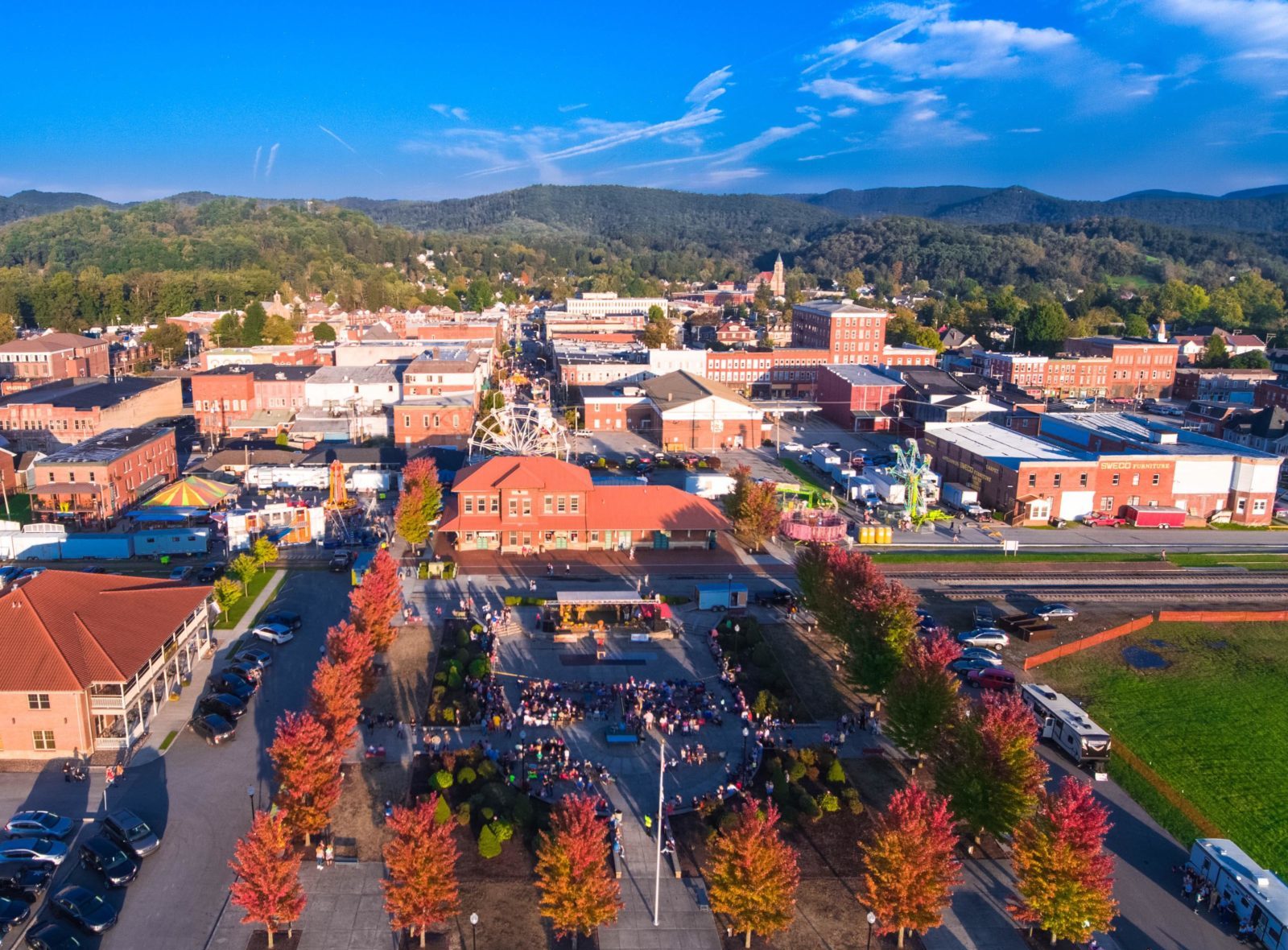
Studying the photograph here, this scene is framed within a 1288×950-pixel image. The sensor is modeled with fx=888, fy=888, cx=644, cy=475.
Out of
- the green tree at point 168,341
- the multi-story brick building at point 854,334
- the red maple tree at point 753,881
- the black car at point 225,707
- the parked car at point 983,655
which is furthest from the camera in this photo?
the green tree at point 168,341

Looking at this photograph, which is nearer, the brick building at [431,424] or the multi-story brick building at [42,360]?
the brick building at [431,424]

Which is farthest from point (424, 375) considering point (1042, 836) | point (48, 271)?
point (48, 271)

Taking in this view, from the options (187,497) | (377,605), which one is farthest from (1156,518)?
(187,497)

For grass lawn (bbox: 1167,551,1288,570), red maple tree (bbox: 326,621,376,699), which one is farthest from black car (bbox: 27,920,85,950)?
grass lawn (bbox: 1167,551,1288,570)

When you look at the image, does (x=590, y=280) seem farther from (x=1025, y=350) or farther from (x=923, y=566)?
(x=923, y=566)

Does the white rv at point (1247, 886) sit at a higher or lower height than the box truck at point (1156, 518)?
lower

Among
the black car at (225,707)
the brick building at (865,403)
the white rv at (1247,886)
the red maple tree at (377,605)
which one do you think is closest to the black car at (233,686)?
the black car at (225,707)

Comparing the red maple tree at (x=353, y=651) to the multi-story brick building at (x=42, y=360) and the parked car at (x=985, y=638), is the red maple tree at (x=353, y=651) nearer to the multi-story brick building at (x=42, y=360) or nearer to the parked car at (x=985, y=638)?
the parked car at (x=985, y=638)

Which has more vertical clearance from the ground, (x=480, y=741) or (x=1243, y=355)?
(x=1243, y=355)
